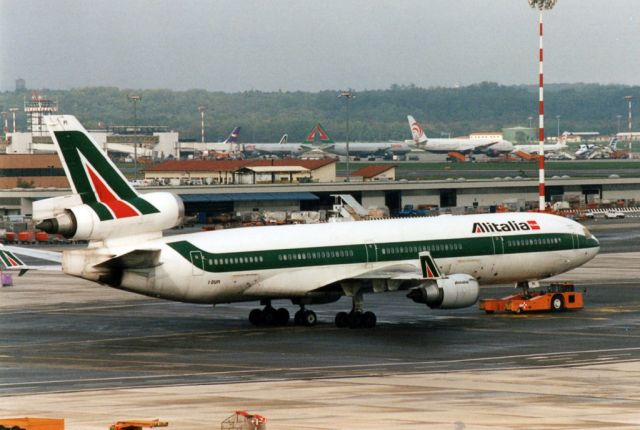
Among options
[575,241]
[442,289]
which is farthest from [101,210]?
[575,241]

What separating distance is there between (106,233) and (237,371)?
10245mm

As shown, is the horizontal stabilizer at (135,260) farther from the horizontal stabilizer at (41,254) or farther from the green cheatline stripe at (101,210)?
the horizontal stabilizer at (41,254)

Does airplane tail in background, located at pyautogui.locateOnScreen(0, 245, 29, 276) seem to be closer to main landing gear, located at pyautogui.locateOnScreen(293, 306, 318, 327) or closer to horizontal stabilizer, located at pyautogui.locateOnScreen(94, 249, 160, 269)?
horizontal stabilizer, located at pyautogui.locateOnScreen(94, 249, 160, 269)

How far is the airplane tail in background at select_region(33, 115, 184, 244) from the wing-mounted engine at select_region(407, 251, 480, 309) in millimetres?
12631

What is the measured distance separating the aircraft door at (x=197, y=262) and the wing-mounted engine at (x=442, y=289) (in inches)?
375

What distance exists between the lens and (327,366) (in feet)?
151

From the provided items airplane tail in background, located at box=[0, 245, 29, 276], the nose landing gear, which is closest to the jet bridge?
the nose landing gear

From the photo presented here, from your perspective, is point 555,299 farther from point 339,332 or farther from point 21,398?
point 21,398

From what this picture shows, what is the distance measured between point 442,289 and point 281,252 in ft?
25.1

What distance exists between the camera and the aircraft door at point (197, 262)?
55.0 metres

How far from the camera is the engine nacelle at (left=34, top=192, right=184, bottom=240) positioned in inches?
1971

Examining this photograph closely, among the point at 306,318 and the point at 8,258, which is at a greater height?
the point at 8,258

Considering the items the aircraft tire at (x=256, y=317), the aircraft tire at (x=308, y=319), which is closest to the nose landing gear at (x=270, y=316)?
the aircraft tire at (x=256, y=317)

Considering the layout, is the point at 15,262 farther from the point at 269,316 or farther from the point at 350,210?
the point at 350,210
